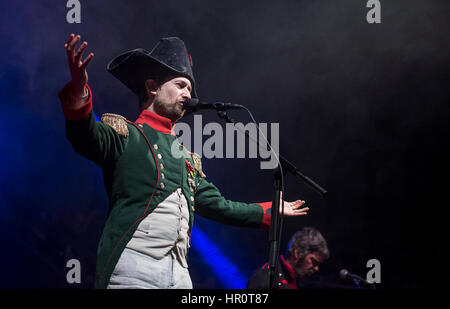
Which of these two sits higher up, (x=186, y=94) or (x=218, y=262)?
(x=186, y=94)

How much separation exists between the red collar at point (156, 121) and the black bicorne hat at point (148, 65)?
0.26 m

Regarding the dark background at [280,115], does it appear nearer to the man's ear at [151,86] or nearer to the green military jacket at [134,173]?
the man's ear at [151,86]

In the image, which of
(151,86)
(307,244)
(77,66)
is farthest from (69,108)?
(307,244)

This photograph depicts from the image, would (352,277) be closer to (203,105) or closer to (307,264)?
(307,264)

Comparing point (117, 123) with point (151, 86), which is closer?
point (117, 123)

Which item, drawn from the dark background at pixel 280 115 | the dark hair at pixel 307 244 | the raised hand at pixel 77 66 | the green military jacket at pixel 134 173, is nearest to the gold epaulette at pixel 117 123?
the green military jacket at pixel 134 173

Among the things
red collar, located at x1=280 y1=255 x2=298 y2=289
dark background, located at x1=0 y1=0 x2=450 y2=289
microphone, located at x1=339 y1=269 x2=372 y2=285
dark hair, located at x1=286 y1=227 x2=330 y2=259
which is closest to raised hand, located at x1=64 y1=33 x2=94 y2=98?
dark background, located at x1=0 y1=0 x2=450 y2=289

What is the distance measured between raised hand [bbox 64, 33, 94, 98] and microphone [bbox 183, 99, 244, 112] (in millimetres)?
659

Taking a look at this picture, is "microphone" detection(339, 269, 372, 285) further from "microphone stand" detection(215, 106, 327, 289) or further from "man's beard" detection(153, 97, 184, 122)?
"man's beard" detection(153, 97, 184, 122)

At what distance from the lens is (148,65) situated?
2.80 m

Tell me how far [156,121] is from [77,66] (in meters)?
0.75
